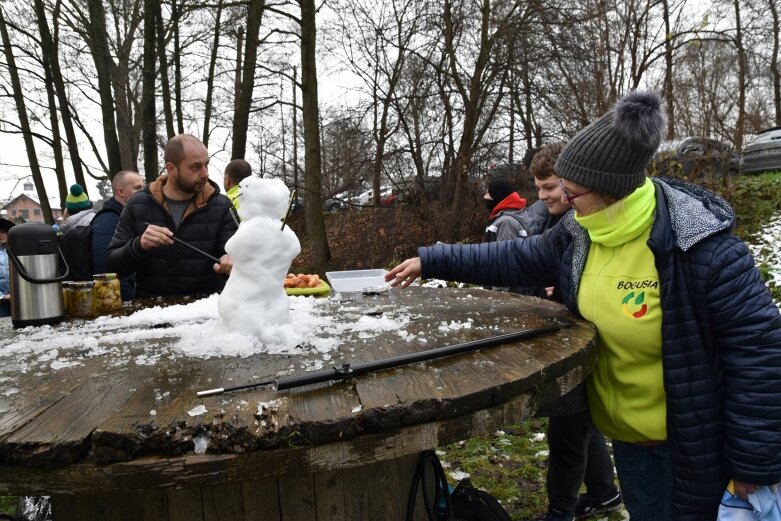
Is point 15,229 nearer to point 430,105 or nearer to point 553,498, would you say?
point 553,498

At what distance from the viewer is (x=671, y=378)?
5.02 feet

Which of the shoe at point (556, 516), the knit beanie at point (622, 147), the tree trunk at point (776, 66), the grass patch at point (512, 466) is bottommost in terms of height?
the grass patch at point (512, 466)

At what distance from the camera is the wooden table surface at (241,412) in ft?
3.34

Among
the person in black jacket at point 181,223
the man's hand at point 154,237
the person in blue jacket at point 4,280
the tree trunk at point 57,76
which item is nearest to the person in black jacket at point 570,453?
the man's hand at point 154,237

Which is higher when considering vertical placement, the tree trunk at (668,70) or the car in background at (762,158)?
the tree trunk at (668,70)

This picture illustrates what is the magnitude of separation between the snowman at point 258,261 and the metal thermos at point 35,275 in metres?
0.91

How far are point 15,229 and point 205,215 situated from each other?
1215mm

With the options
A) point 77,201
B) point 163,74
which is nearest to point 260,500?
point 77,201

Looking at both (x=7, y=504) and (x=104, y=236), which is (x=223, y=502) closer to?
(x=7, y=504)

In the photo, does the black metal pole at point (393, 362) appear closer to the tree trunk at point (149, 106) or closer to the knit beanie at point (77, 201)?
the knit beanie at point (77, 201)

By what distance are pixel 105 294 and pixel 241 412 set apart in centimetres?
165

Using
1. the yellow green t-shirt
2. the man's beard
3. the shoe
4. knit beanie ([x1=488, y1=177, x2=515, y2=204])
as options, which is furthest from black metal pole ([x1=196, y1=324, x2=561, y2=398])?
knit beanie ([x1=488, y1=177, x2=515, y2=204])

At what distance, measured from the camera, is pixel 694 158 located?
8.11 m

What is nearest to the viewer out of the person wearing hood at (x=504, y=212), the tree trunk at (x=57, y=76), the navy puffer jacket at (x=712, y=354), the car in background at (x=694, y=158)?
the navy puffer jacket at (x=712, y=354)
